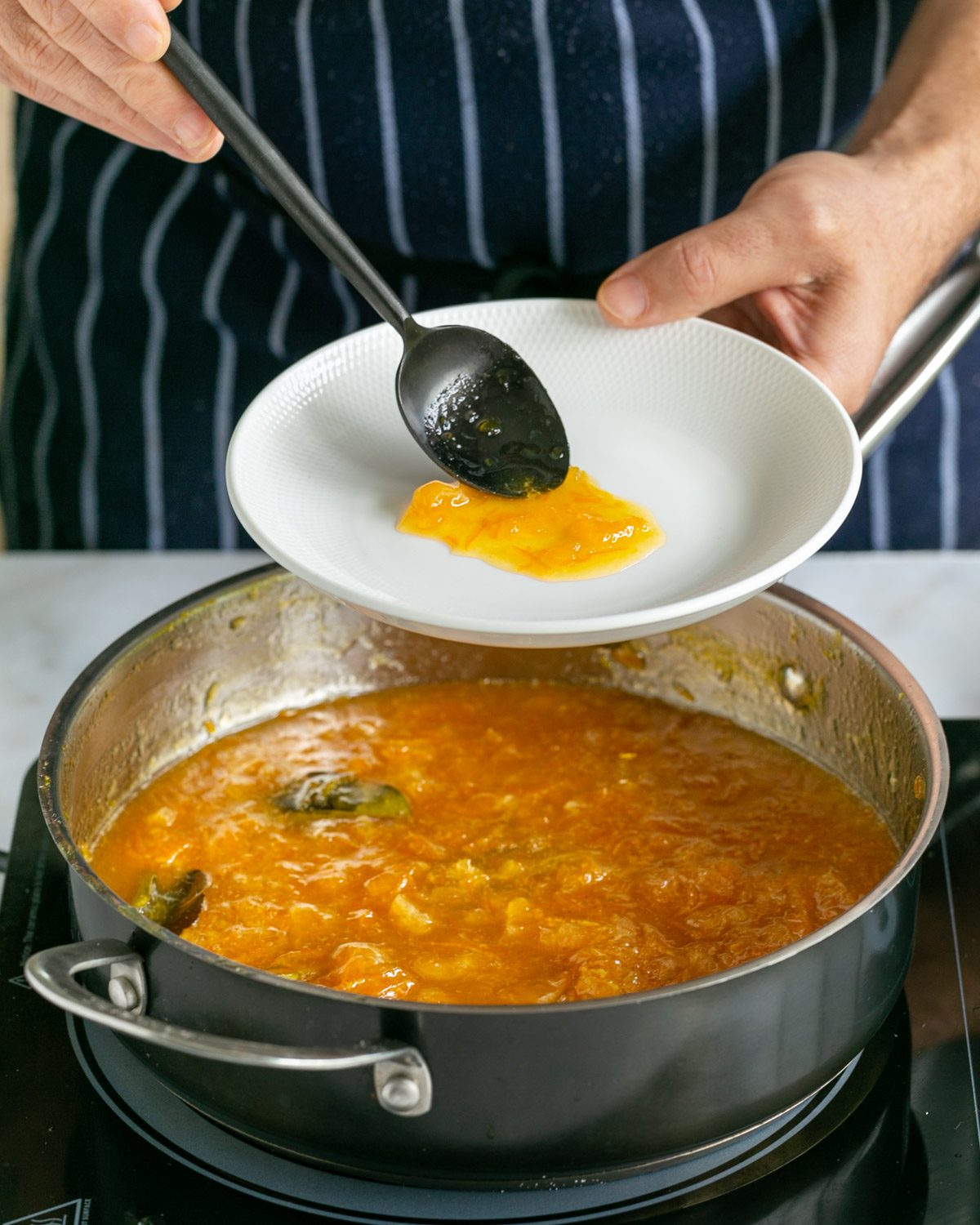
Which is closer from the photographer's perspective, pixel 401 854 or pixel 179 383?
pixel 401 854

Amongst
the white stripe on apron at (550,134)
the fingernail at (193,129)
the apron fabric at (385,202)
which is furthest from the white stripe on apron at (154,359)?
the fingernail at (193,129)

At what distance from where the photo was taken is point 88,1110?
1.00m

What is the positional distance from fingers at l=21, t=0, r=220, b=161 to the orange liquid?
0.34 meters

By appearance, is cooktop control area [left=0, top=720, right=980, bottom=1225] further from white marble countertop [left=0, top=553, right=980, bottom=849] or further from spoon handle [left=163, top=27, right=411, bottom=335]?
spoon handle [left=163, top=27, right=411, bottom=335]

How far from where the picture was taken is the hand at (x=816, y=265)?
123 cm

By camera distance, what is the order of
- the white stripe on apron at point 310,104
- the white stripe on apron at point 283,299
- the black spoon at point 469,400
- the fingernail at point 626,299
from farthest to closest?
the white stripe on apron at point 283,299, the white stripe on apron at point 310,104, the fingernail at point 626,299, the black spoon at point 469,400

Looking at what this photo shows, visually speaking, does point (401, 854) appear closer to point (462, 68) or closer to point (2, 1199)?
point (2, 1199)

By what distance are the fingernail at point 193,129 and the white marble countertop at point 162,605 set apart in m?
0.58

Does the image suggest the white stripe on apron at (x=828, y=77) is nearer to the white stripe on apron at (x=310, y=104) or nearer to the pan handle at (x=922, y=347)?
the pan handle at (x=922, y=347)

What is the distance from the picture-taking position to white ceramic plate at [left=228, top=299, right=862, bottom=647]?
3.25 ft

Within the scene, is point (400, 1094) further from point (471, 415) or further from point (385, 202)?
point (385, 202)

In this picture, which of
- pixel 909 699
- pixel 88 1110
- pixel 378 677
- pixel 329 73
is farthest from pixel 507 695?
pixel 329 73

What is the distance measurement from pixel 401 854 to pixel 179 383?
86 centimetres

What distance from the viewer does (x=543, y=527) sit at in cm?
109
